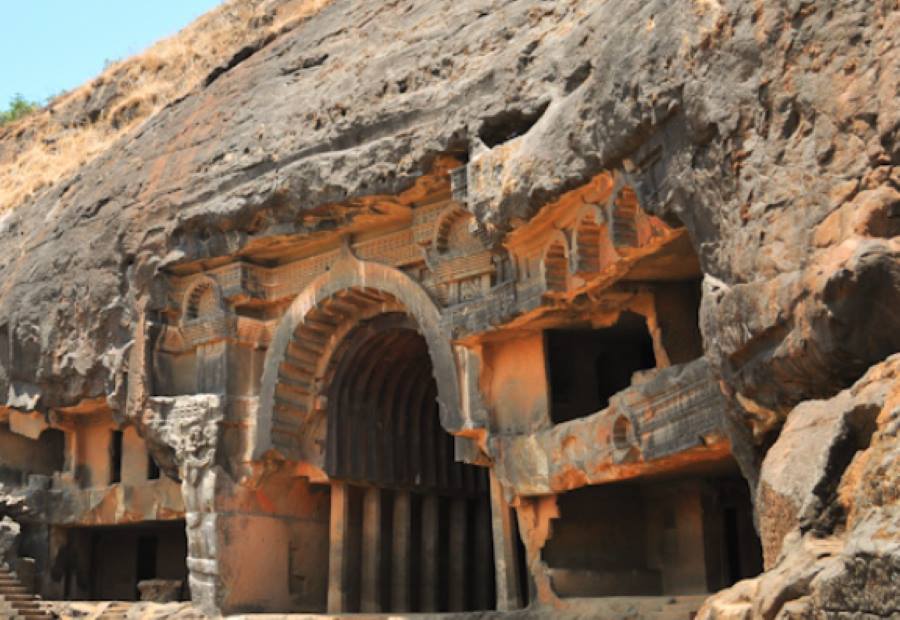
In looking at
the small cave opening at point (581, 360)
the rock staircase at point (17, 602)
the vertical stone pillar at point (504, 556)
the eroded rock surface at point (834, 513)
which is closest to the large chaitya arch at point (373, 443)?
the small cave opening at point (581, 360)

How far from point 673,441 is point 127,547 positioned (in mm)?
11694

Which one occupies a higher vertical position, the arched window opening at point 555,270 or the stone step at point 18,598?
the arched window opening at point 555,270

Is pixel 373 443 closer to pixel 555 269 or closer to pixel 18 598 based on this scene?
pixel 555 269

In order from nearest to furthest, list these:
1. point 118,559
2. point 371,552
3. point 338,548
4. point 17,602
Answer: point 338,548
point 371,552
point 17,602
point 118,559

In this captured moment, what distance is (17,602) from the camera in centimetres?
1681

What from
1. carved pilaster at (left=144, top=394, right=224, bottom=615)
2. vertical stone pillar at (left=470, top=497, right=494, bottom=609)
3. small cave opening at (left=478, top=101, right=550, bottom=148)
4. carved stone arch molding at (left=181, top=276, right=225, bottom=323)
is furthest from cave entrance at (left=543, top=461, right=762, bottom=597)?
carved stone arch molding at (left=181, top=276, right=225, bottom=323)

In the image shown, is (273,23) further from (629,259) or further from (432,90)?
(629,259)

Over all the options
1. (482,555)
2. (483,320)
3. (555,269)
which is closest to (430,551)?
(482,555)

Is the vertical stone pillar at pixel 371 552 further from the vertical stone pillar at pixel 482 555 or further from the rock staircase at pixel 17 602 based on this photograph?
the rock staircase at pixel 17 602

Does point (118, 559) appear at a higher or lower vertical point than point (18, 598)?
higher

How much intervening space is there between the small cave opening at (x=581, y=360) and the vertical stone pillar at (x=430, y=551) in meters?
3.28

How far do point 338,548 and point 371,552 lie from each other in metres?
0.44

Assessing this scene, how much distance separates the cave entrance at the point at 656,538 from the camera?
1310cm

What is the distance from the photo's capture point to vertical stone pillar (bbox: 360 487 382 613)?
51.4 feet
